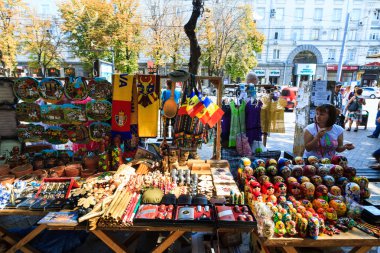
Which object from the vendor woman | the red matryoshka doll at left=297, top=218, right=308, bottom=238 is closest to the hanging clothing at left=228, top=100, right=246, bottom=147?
the vendor woman

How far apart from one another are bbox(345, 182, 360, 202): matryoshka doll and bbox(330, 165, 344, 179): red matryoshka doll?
0.19 meters

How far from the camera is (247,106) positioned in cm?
406

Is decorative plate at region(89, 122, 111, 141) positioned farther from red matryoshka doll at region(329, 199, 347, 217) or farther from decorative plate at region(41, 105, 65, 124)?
red matryoshka doll at region(329, 199, 347, 217)

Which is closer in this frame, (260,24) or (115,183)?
(115,183)

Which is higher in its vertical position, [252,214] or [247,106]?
[247,106]

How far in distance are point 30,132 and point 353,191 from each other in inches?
169

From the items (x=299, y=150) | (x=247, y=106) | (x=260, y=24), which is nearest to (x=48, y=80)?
(x=247, y=106)

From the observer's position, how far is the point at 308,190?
2320 mm

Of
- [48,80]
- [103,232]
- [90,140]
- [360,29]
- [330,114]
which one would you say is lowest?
[103,232]

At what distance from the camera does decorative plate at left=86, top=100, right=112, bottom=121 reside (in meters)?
3.38

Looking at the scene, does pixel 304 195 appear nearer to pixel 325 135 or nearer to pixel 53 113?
pixel 325 135

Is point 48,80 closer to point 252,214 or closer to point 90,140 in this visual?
point 90,140

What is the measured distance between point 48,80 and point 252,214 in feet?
10.7

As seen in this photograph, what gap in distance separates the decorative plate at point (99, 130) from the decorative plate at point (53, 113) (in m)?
0.46
